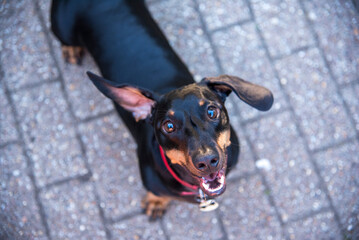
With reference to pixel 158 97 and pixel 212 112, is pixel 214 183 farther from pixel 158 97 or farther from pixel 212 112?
pixel 158 97

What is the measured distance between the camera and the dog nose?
2.44 m

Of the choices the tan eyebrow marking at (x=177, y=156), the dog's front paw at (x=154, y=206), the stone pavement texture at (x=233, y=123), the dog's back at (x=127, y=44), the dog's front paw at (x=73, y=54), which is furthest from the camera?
the dog's front paw at (x=73, y=54)

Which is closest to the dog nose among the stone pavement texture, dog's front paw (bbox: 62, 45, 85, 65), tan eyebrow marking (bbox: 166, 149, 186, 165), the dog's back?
tan eyebrow marking (bbox: 166, 149, 186, 165)

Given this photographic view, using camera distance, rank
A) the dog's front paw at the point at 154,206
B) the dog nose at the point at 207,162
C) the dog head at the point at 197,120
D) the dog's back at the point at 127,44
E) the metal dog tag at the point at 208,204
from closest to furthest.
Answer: the dog nose at the point at 207,162 < the dog head at the point at 197,120 < the metal dog tag at the point at 208,204 < the dog's back at the point at 127,44 < the dog's front paw at the point at 154,206

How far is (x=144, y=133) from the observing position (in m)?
3.33

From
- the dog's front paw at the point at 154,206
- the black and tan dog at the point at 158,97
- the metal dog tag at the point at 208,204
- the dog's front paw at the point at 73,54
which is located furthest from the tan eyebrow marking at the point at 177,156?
the dog's front paw at the point at 73,54

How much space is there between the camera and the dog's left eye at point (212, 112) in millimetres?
2674

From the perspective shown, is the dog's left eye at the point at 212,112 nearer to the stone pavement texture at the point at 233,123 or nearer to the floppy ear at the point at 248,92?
the floppy ear at the point at 248,92

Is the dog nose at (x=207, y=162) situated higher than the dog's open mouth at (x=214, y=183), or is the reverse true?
the dog nose at (x=207, y=162)

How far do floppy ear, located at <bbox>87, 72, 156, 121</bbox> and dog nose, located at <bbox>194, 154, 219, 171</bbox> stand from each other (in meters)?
0.71

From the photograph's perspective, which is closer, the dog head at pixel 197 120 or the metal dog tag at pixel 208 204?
the dog head at pixel 197 120

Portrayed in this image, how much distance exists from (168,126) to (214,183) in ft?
1.79

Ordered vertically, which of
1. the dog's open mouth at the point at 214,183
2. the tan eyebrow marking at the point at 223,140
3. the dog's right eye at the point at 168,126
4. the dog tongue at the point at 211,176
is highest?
the dog's right eye at the point at 168,126

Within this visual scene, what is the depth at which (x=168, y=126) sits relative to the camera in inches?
106
